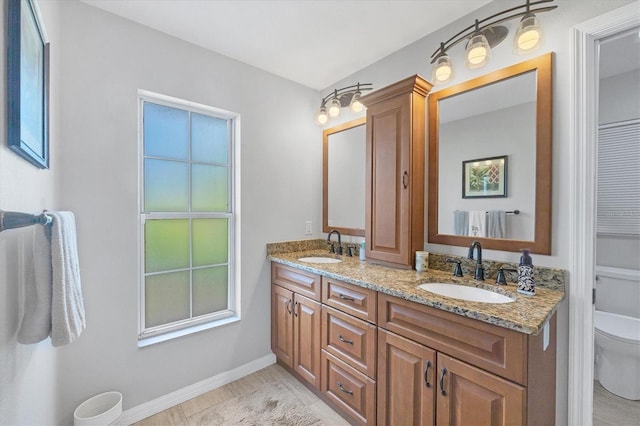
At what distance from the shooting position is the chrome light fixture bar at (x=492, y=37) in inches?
53.2

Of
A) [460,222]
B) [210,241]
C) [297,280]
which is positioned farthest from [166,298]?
[460,222]

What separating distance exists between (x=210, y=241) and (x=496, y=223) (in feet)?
6.78

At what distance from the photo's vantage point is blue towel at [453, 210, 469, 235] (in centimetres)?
177

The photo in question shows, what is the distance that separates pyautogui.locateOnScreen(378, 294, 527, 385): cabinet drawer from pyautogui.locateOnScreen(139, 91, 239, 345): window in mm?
1418

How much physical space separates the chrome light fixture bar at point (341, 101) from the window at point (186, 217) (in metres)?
0.80

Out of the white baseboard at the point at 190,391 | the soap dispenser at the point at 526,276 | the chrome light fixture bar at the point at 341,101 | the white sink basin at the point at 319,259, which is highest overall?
the chrome light fixture bar at the point at 341,101

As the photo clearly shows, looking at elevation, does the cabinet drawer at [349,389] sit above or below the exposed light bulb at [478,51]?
below

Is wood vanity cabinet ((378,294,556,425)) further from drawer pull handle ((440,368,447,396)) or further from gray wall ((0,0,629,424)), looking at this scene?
gray wall ((0,0,629,424))

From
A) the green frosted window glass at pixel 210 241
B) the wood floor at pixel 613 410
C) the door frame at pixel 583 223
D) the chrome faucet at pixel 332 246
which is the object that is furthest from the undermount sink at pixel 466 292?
the green frosted window glass at pixel 210 241

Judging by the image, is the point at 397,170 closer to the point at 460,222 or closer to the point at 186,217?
the point at 460,222

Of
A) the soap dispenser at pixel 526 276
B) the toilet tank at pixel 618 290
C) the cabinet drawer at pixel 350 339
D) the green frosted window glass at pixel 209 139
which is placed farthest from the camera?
the toilet tank at pixel 618 290

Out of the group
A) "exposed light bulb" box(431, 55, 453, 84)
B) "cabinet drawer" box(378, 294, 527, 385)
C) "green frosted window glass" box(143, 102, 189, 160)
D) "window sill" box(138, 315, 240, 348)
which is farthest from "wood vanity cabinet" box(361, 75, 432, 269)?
→ "green frosted window glass" box(143, 102, 189, 160)

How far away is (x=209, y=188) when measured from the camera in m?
2.25

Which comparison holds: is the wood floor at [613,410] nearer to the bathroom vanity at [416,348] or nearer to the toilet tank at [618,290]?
the toilet tank at [618,290]
